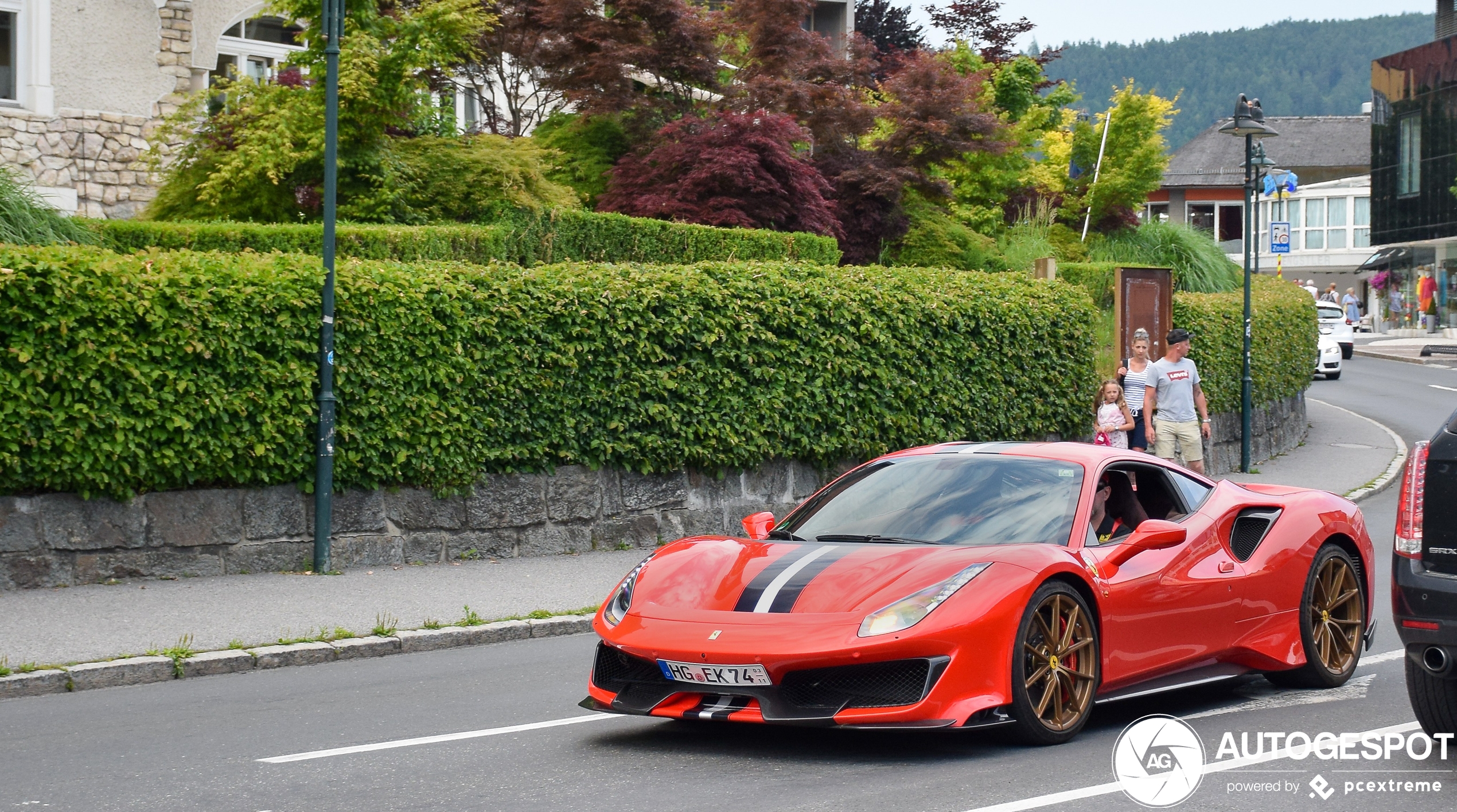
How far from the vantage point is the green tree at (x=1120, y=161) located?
35312mm

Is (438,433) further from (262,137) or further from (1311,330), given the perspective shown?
(1311,330)

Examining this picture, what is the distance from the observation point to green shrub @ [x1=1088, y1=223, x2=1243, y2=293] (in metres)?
31.9

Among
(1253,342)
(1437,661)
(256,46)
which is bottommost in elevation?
(1437,661)

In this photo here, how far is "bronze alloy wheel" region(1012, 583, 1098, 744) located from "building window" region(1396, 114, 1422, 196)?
2408 inches

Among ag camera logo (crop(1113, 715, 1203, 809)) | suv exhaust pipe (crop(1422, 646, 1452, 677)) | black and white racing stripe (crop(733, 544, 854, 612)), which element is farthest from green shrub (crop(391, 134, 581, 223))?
suv exhaust pipe (crop(1422, 646, 1452, 677))

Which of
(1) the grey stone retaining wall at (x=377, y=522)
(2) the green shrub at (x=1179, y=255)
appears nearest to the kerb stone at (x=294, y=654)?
(1) the grey stone retaining wall at (x=377, y=522)

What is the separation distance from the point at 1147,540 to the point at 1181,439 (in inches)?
399

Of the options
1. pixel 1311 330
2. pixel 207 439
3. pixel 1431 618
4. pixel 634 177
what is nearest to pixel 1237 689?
pixel 1431 618

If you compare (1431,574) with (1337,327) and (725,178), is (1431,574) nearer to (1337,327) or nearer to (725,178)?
Result: (725,178)

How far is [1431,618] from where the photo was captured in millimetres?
5910

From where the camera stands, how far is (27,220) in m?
14.4

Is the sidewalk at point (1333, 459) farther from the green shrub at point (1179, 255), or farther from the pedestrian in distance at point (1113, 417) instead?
the green shrub at point (1179, 255)

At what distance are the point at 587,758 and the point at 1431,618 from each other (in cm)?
347

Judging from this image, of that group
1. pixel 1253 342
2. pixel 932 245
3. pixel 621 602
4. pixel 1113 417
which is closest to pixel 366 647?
pixel 621 602
